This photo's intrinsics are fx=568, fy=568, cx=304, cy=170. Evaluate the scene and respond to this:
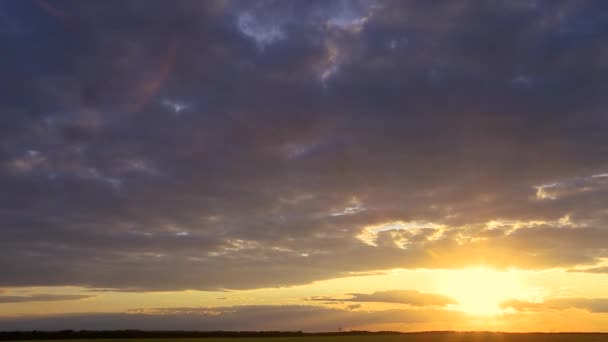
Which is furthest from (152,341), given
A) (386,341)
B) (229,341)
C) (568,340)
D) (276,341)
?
(568,340)

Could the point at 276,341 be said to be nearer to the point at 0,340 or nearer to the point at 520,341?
the point at 520,341

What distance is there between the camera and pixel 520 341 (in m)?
85.6

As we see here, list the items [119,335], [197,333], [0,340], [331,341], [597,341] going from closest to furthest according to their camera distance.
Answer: [597,341], [331,341], [0,340], [119,335], [197,333]

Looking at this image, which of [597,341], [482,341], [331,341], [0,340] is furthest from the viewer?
[0,340]

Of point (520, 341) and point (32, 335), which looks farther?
point (32, 335)

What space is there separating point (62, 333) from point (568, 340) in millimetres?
89578

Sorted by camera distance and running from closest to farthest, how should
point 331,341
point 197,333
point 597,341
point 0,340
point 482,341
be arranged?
point 597,341
point 482,341
point 331,341
point 0,340
point 197,333

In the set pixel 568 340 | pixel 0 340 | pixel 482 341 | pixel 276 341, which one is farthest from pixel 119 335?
pixel 568 340

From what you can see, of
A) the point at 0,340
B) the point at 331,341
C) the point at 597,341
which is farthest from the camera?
the point at 0,340

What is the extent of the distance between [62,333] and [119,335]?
11.3 m

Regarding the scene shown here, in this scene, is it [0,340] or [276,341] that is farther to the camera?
[0,340]

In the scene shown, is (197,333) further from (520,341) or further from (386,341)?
(520,341)

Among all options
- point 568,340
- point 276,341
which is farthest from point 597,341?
point 276,341

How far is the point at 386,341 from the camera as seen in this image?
79.6 m
